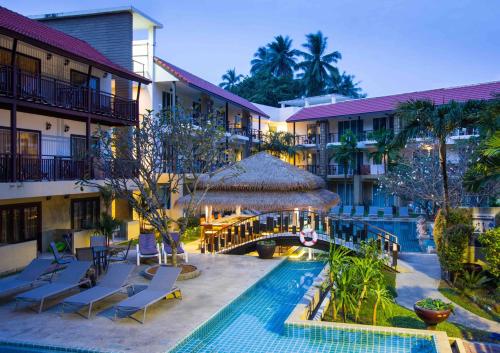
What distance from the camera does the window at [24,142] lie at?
1641 cm

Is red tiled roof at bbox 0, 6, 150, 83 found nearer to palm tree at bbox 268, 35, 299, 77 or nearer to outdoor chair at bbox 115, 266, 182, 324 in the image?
outdoor chair at bbox 115, 266, 182, 324

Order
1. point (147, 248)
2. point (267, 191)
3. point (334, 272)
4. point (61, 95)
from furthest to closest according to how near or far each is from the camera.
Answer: point (267, 191) → point (61, 95) → point (147, 248) → point (334, 272)

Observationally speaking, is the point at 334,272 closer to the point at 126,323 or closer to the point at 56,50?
the point at 126,323

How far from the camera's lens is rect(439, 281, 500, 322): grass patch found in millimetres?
10156

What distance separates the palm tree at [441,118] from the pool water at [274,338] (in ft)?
21.2

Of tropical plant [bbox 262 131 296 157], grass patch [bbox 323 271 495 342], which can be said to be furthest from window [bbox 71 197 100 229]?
tropical plant [bbox 262 131 296 157]

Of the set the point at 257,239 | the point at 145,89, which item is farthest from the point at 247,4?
the point at 257,239

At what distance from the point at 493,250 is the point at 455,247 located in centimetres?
155

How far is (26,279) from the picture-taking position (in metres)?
10.6

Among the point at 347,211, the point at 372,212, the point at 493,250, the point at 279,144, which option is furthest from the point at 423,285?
the point at 279,144

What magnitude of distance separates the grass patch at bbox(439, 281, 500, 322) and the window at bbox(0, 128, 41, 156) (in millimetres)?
13419

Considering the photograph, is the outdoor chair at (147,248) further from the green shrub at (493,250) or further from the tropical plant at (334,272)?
the green shrub at (493,250)

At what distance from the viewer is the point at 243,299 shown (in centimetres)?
1078

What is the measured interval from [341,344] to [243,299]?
10.2 ft
